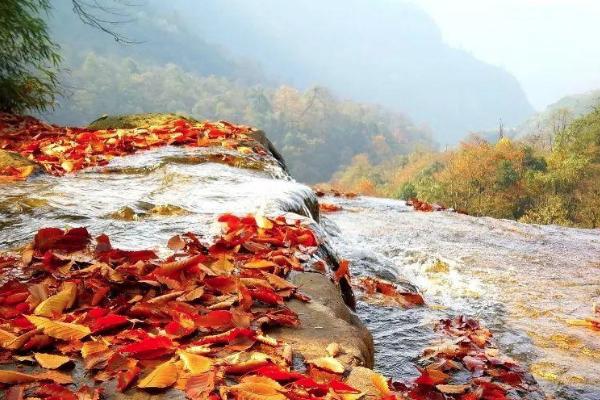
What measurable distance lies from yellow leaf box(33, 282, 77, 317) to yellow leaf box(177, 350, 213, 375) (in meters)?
0.57

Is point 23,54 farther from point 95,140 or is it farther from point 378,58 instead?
point 378,58

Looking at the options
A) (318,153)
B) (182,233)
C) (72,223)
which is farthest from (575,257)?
(318,153)

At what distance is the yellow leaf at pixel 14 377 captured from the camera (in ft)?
4.61

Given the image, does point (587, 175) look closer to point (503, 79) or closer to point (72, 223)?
point (72, 223)

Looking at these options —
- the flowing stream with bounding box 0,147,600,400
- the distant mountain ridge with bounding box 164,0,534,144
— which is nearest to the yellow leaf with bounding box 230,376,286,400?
the flowing stream with bounding box 0,147,600,400

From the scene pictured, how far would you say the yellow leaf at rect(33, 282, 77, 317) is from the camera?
1804 millimetres

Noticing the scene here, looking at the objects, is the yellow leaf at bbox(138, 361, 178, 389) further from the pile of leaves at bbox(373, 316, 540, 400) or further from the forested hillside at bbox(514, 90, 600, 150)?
the forested hillside at bbox(514, 90, 600, 150)

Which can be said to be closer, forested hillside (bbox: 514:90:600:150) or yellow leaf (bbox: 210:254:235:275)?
yellow leaf (bbox: 210:254:235:275)

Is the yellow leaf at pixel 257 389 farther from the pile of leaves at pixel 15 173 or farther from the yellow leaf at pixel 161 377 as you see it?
the pile of leaves at pixel 15 173

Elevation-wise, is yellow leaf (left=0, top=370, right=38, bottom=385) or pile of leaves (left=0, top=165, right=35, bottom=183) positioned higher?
yellow leaf (left=0, top=370, right=38, bottom=385)

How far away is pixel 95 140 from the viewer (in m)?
6.04

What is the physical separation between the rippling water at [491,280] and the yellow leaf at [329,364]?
1136 millimetres

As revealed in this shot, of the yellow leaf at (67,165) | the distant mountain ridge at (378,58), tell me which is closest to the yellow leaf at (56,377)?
the yellow leaf at (67,165)

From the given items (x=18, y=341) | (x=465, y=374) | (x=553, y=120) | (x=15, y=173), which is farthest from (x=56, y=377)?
(x=553, y=120)
